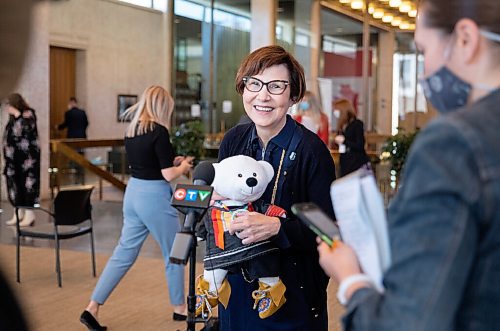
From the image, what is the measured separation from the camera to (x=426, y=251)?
1.12 metres

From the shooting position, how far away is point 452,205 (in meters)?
1.11

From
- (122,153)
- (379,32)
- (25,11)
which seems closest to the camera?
(25,11)

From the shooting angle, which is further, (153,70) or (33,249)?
(153,70)

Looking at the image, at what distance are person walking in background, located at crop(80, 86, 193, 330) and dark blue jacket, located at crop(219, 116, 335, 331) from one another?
2.24 m

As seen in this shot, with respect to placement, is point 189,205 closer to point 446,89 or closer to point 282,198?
point 282,198

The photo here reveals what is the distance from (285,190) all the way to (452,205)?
1.37 m

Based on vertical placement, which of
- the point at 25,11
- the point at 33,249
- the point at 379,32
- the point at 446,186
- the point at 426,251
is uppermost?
the point at 379,32

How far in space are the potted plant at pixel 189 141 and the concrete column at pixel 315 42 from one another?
4.20 meters

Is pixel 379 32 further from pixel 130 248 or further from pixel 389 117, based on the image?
pixel 130 248

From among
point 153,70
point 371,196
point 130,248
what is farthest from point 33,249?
point 153,70

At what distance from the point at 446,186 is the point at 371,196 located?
0.20 m

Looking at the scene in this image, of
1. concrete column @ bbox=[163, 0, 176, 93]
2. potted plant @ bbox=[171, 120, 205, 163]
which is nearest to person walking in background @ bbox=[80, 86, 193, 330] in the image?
potted plant @ bbox=[171, 120, 205, 163]

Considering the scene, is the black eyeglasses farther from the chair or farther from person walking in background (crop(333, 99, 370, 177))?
person walking in background (crop(333, 99, 370, 177))

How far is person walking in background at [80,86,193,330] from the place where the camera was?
472 cm
